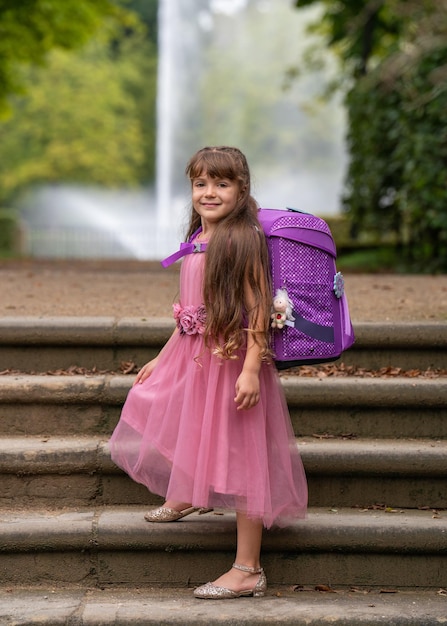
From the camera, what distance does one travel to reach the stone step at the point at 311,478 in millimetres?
4016

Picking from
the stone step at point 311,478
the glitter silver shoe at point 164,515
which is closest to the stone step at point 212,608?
the glitter silver shoe at point 164,515

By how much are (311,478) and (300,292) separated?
0.89m

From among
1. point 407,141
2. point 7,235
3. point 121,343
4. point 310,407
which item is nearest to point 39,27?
point 7,235

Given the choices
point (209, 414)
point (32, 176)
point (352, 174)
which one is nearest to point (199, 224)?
point (209, 414)

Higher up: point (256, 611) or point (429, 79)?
point (429, 79)

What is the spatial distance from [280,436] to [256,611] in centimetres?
59

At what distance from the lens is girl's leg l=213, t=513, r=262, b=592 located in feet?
11.7


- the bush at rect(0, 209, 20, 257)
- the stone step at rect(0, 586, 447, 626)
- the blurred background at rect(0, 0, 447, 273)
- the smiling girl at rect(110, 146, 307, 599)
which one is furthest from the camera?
the bush at rect(0, 209, 20, 257)

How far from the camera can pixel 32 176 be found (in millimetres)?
36406

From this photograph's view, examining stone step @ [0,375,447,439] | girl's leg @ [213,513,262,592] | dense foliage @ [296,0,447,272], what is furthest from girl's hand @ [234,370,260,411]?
dense foliage @ [296,0,447,272]

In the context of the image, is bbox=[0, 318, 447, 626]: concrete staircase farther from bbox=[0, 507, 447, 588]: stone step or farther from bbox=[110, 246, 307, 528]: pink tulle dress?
bbox=[110, 246, 307, 528]: pink tulle dress

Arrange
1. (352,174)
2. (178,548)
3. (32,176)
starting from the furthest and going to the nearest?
1. (32,176)
2. (352,174)
3. (178,548)

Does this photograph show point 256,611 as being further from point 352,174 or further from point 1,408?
point 352,174

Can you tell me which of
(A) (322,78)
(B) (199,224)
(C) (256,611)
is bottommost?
(C) (256,611)
